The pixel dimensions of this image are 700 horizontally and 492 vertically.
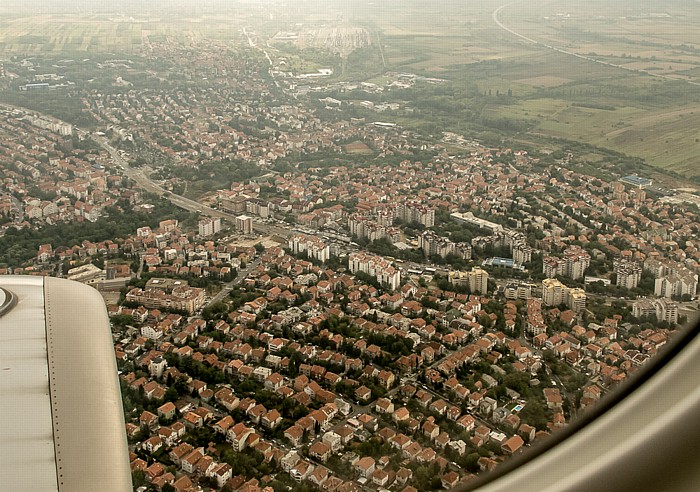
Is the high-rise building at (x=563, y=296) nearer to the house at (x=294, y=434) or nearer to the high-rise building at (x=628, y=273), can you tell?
the high-rise building at (x=628, y=273)

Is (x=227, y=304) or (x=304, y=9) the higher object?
(x=304, y=9)

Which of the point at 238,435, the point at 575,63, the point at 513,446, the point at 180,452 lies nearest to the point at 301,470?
the point at 238,435

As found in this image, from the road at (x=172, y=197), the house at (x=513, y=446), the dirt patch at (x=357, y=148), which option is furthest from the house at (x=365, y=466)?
the dirt patch at (x=357, y=148)

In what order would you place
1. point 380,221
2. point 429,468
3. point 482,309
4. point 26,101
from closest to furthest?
1. point 429,468
2. point 482,309
3. point 380,221
4. point 26,101

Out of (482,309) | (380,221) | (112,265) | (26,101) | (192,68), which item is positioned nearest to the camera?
(482,309)

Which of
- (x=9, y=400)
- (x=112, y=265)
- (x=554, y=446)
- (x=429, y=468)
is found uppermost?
(x=554, y=446)

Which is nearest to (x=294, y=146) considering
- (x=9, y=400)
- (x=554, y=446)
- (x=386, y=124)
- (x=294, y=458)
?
(x=386, y=124)

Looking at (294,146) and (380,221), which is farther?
(294,146)

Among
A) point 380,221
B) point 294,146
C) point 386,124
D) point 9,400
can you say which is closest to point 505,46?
point 386,124

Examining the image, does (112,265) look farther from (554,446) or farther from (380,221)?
(554,446)

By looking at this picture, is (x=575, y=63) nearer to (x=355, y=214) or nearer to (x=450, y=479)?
(x=355, y=214)
